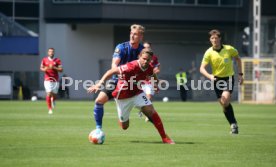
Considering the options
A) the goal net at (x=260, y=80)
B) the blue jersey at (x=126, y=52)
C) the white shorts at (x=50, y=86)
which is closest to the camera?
the blue jersey at (x=126, y=52)

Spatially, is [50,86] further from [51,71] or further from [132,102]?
[132,102]

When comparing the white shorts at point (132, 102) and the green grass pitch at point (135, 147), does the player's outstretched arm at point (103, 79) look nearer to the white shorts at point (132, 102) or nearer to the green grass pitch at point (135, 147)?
the white shorts at point (132, 102)

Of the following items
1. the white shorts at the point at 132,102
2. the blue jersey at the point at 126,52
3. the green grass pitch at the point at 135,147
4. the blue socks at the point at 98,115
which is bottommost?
the green grass pitch at the point at 135,147

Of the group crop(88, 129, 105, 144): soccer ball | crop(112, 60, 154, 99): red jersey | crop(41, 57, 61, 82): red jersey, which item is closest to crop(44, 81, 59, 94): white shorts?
crop(41, 57, 61, 82): red jersey

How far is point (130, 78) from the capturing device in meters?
14.7

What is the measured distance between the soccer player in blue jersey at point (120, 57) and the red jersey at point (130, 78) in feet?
0.71

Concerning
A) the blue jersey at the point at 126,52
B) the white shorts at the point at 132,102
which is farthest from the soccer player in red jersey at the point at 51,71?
the white shorts at the point at 132,102

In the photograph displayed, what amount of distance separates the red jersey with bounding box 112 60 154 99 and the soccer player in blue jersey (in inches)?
8.5

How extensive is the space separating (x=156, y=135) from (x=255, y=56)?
25.7 metres

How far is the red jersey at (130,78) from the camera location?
566 inches

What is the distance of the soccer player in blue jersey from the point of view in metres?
15.1

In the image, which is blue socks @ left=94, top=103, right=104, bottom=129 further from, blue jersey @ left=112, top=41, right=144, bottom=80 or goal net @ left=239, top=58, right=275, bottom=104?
goal net @ left=239, top=58, right=275, bottom=104

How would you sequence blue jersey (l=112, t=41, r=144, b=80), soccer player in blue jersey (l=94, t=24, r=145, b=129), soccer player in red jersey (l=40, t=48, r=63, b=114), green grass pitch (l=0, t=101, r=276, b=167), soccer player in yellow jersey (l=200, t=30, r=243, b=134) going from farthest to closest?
1. soccer player in red jersey (l=40, t=48, r=63, b=114)
2. soccer player in yellow jersey (l=200, t=30, r=243, b=134)
3. blue jersey (l=112, t=41, r=144, b=80)
4. soccer player in blue jersey (l=94, t=24, r=145, b=129)
5. green grass pitch (l=0, t=101, r=276, b=167)

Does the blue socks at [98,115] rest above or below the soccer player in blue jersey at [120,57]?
below
